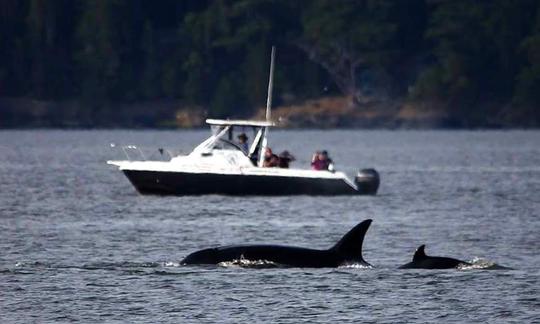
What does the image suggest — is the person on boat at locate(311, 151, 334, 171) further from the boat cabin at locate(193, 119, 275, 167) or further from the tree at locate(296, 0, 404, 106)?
the tree at locate(296, 0, 404, 106)

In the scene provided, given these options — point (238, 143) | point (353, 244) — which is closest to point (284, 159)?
point (238, 143)

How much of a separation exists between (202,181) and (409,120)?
112 metres

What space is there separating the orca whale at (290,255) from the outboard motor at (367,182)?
2608 centimetres

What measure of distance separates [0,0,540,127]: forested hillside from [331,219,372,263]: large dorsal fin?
422ft

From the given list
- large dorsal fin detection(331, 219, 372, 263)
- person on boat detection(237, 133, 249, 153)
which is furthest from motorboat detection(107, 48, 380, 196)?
large dorsal fin detection(331, 219, 372, 263)

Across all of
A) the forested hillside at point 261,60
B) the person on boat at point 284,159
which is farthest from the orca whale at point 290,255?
the forested hillside at point 261,60

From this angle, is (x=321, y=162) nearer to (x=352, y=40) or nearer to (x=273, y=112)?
(x=273, y=112)

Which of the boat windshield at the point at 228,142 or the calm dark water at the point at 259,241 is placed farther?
the boat windshield at the point at 228,142

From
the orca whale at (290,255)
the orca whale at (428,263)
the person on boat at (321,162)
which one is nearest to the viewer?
the orca whale at (290,255)

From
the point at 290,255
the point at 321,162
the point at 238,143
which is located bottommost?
the point at 290,255

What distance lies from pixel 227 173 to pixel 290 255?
2329 centimetres

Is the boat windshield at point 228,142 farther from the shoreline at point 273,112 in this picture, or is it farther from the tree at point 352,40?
the tree at point 352,40

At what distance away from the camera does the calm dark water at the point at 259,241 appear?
34438 mm

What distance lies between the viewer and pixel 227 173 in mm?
62188
